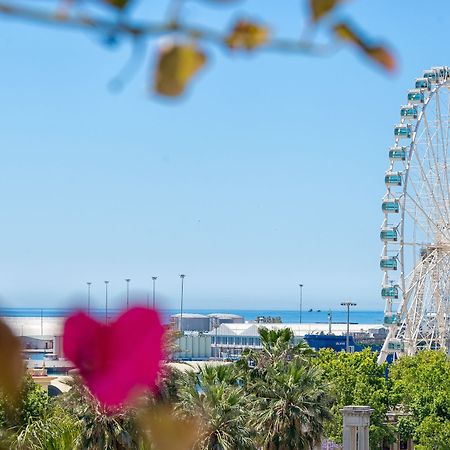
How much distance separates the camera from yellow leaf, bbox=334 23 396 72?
1.37m

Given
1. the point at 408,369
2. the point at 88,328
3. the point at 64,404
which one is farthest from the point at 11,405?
the point at 408,369

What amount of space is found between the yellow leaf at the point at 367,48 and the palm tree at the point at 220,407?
2818cm

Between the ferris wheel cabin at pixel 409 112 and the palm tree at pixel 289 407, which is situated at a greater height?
the ferris wheel cabin at pixel 409 112

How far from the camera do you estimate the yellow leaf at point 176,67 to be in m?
1.33

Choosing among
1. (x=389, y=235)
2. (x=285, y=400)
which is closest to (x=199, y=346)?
(x=389, y=235)

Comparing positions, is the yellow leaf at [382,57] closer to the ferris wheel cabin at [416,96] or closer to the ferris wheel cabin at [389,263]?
the ferris wheel cabin at [389,263]

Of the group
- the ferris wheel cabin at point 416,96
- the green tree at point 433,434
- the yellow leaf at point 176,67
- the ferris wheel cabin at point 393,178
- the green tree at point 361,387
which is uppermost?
the ferris wheel cabin at point 416,96

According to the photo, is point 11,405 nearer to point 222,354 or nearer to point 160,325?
point 160,325

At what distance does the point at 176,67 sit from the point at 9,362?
0.48m

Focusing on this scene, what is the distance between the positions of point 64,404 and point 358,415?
12992 mm

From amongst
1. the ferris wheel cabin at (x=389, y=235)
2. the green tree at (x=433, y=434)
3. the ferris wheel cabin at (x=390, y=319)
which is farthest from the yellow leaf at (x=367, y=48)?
the ferris wheel cabin at (x=390, y=319)

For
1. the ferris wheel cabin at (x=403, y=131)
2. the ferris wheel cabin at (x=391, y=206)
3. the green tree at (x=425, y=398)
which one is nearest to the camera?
the green tree at (x=425, y=398)

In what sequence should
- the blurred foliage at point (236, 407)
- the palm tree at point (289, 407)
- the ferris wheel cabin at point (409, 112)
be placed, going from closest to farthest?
the blurred foliage at point (236, 407), the palm tree at point (289, 407), the ferris wheel cabin at point (409, 112)

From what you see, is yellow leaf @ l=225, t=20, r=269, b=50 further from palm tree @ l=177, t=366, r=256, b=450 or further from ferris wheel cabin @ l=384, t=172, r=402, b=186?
ferris wheel cabin @ l=384, t=172, r=402, b=186
